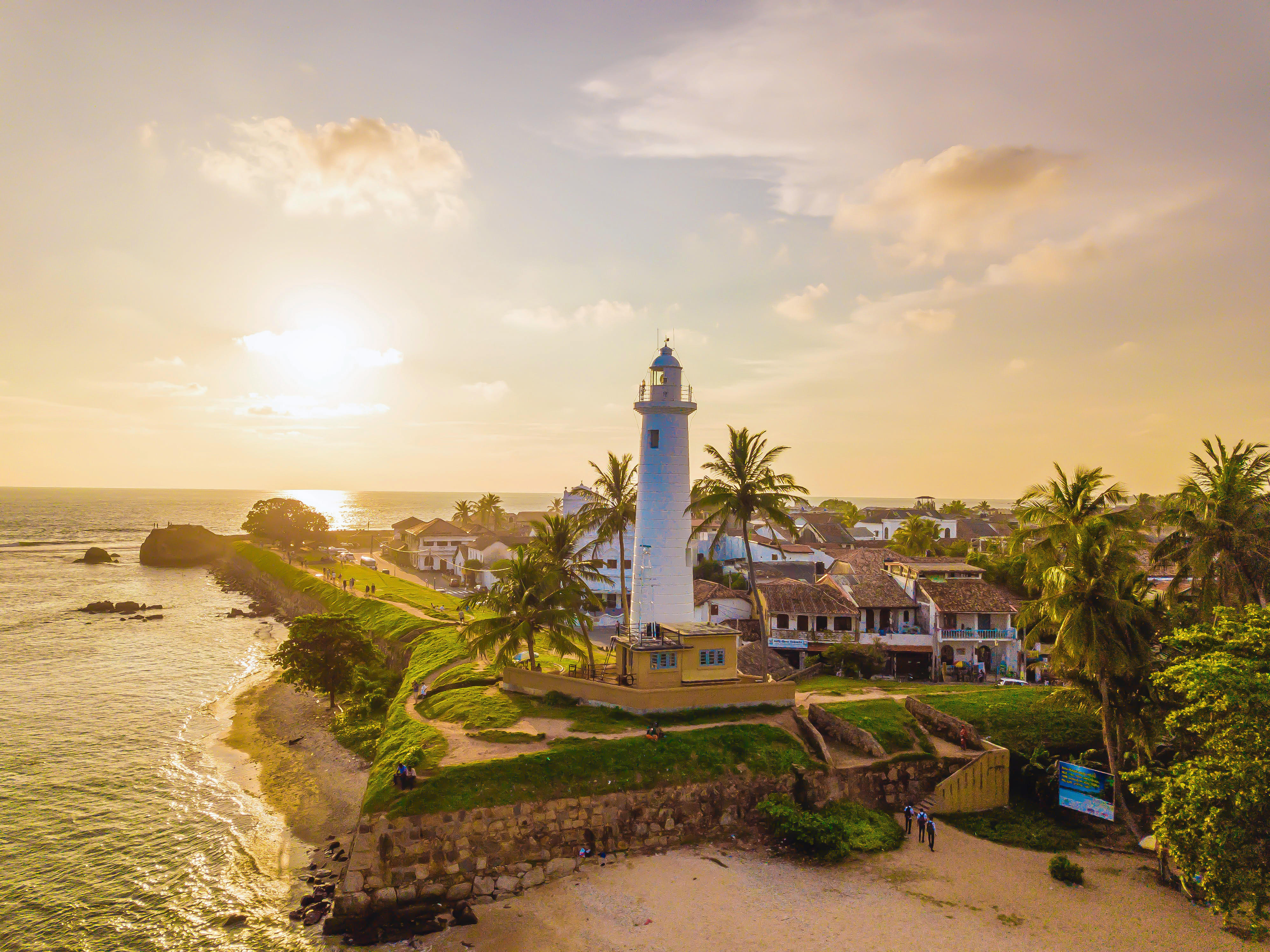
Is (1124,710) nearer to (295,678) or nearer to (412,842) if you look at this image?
(412,842)

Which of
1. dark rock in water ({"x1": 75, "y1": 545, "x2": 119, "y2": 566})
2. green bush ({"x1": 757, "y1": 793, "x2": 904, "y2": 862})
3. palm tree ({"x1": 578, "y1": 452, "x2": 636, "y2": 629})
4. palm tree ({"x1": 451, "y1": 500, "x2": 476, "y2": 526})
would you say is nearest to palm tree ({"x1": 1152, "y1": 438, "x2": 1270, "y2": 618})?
green bush ({"x1": 757, "y1": 793, "x2": 904, "y2": 862})

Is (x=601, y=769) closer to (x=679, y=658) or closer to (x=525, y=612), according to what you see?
(x=679, y=658)

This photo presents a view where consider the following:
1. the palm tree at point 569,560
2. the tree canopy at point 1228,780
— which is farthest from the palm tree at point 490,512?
the tree canopy at point 1228,780

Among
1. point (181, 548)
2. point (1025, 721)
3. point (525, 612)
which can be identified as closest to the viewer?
point (525, 612)

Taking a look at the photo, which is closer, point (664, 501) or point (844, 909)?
point (844, 909)

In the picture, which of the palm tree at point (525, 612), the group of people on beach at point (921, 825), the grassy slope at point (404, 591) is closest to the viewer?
the group of people on beach at point (921, 825)

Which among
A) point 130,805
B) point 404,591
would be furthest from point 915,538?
point 130,805

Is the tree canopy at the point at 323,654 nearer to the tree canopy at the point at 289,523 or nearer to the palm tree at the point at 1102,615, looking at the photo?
the palm tree at the point at 1102,615
